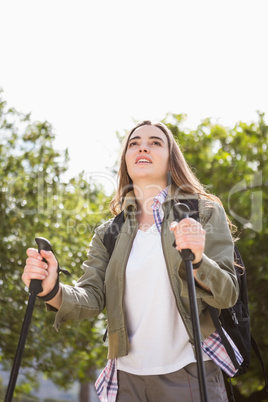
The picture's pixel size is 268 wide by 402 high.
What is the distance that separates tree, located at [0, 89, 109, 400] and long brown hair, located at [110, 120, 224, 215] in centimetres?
462

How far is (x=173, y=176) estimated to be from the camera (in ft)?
9.98

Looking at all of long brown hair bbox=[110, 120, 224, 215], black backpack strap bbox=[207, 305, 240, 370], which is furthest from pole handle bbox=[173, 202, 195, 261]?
long brown hair bbox=[110, 120, 224, 215]

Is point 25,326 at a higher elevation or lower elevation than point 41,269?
lower

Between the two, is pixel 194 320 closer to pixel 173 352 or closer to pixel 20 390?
pixel 173 352

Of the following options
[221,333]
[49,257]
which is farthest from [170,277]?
[49,257]

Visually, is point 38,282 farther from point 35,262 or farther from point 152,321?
point 152,321

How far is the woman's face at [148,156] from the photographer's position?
9.84 feet

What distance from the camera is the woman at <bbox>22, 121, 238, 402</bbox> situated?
93.6 inches

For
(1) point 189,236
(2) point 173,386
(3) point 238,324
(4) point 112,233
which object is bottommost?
(2) point 173,386

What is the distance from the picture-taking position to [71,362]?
9016mm

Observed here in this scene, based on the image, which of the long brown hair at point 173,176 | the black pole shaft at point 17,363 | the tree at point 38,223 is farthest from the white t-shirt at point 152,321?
the tree at point 38,223

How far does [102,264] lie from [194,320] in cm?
102

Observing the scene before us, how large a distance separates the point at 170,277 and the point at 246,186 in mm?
7100

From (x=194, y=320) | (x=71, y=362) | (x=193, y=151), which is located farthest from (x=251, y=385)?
(x=194, y=320)
